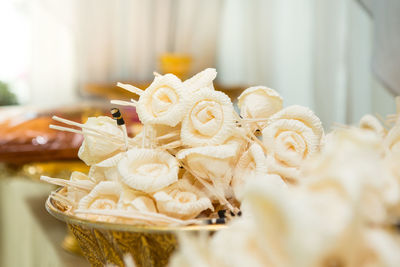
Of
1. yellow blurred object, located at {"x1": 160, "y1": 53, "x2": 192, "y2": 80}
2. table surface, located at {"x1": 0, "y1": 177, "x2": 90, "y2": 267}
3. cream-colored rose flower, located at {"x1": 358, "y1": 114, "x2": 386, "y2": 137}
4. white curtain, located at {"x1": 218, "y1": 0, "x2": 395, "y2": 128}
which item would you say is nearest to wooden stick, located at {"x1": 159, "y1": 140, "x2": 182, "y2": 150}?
cream-colored rose flower, located at {"x1": 358, "y1": 114, "x2": 386, "y2": 137}

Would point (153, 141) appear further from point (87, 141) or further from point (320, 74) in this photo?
point (320, 74)

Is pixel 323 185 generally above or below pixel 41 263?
above

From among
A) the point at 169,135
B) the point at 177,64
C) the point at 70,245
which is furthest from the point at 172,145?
the point at 177,64

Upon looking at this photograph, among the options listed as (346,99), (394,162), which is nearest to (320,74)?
(346,99)

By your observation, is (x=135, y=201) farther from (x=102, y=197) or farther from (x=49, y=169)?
(x=49, y=169)

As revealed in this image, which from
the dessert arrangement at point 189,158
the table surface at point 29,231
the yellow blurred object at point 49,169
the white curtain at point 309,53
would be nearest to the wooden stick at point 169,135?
the dessert arrangement at point 189,158

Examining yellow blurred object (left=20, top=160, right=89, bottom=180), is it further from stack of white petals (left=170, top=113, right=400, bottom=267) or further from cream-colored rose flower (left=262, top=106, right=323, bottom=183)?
stack of white petals (left=170, top=113, right=400, bottom=267)
